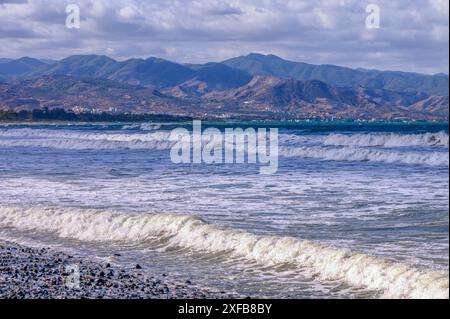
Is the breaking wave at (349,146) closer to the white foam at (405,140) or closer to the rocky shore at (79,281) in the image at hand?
the white foam at (405,140)

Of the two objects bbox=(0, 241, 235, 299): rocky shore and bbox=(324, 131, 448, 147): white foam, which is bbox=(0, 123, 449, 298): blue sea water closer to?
bbox=(0, 241, 235, 299): rocky shore

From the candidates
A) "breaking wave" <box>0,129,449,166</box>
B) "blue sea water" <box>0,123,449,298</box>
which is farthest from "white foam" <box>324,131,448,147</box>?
"blue sea water" <box>0,123,449,298</box>

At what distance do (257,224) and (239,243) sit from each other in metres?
2.18

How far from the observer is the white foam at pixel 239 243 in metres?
11.9

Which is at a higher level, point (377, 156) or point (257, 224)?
point (257, 224)

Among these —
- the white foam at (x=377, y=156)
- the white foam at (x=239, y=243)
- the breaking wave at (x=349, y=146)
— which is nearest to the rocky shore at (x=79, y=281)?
the white foam at (x=239, y=243)

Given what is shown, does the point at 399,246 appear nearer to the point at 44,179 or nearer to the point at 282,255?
the point at 282,255

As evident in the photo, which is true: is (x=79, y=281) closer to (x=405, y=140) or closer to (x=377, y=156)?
(x=377, y=156)

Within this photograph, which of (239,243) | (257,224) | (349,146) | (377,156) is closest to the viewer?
(239,243)

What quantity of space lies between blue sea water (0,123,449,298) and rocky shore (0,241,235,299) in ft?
2.34

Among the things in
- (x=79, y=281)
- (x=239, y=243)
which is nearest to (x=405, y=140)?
(x=239, y=243)

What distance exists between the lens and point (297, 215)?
746 inches

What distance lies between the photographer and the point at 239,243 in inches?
612

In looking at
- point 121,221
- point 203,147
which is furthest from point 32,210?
point 203,147
